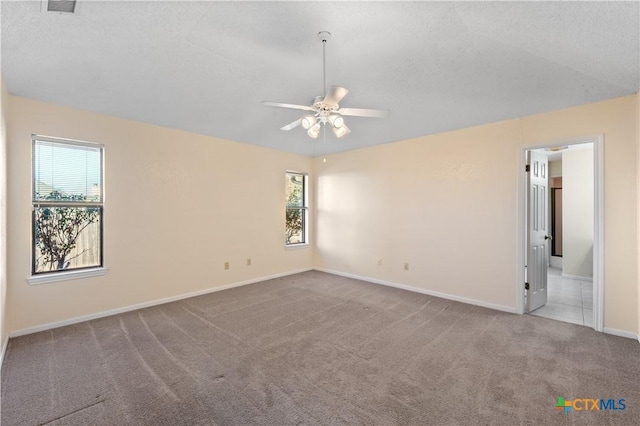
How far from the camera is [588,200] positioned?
5363 millimetres

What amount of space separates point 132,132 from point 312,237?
376 cm

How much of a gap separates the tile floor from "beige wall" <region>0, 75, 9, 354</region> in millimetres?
5754

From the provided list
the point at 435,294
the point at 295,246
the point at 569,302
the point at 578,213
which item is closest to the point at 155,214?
the point at 295,246

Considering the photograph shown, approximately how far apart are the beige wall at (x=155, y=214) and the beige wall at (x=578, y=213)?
5.64 metres

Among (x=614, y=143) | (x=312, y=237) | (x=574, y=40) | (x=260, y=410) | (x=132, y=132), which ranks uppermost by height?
(x=574, y=40)

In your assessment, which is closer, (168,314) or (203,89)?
(203,89)

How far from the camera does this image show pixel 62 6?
1.94 metres

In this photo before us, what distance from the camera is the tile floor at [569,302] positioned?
3.48 m

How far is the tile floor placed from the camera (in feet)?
11.4

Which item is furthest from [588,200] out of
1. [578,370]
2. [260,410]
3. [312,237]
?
[260,410]

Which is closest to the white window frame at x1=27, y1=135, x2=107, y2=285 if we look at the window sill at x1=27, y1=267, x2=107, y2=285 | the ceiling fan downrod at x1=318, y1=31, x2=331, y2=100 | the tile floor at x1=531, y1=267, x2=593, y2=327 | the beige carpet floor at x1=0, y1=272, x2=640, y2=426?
the window sill at x1=27, y1=267, x2=107, y2=285

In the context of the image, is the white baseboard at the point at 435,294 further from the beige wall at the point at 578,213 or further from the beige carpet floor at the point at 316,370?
the beige wall at the point at 578,213

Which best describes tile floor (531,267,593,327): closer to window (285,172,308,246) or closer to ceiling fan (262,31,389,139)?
ceiling fan (262,31,389,139)

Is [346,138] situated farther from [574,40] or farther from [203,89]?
[574,40]
